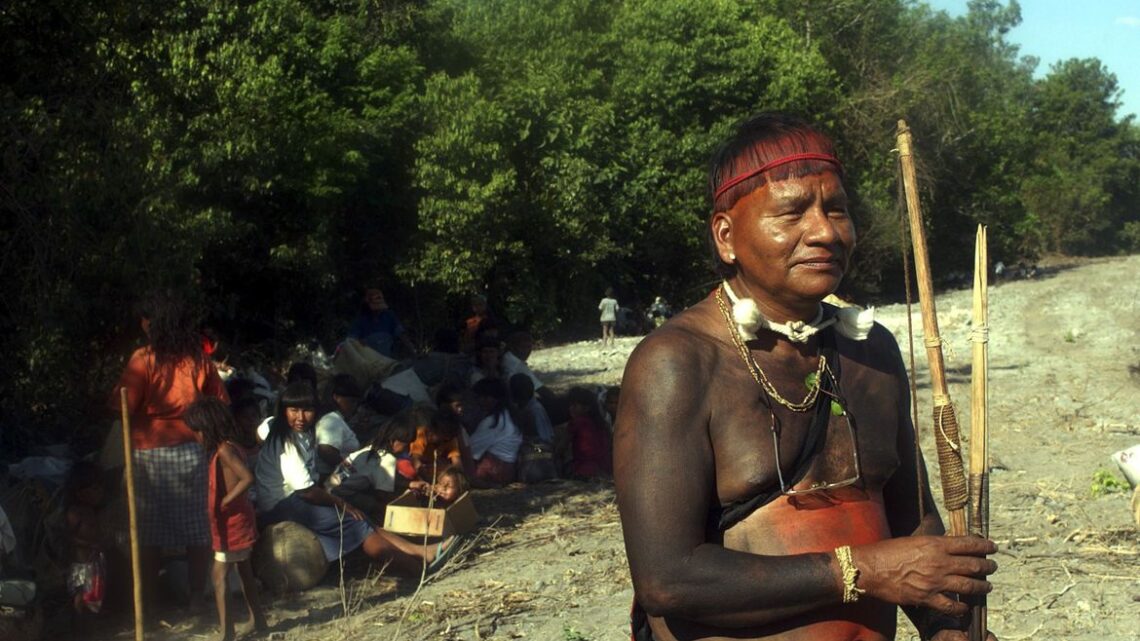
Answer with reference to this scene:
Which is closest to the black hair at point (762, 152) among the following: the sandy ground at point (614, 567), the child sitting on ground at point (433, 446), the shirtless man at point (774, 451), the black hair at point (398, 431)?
the shirtless man at point (774, 451)

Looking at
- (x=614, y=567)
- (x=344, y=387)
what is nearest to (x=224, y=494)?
(x=614, y=567)

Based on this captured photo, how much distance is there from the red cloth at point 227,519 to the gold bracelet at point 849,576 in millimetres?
4760

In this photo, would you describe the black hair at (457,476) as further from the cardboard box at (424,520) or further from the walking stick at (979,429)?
the walking stick at (979,429)

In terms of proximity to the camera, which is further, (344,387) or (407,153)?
(407,153)

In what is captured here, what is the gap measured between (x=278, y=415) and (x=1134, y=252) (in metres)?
69.6

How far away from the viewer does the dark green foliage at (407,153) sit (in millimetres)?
7246

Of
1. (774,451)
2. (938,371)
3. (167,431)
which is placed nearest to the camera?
(774,451)

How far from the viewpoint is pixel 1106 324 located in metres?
25.4

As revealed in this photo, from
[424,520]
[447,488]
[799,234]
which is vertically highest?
[799,234]

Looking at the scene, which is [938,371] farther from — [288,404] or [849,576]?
[288,404]

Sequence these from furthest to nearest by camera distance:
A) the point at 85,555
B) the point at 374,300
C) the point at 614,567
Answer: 1. the point at 374,300
2. the point at 614,567
3. the point at 85,555

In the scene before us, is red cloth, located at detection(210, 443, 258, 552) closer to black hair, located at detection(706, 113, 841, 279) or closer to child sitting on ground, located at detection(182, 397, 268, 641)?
child sitting on ground, located at detection(182, 397, 268, 641)

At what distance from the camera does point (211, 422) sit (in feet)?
21.2

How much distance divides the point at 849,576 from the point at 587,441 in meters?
8.35
